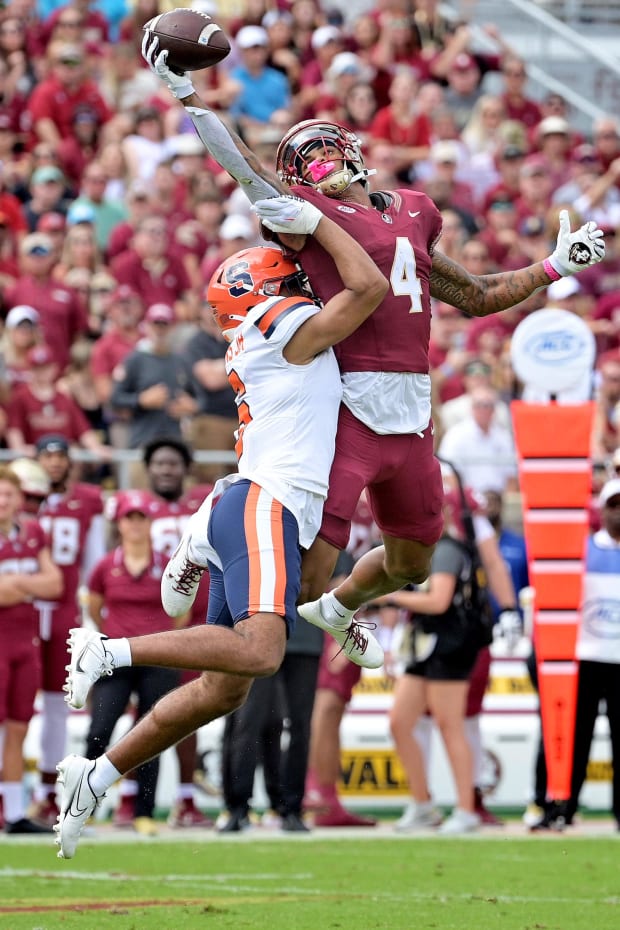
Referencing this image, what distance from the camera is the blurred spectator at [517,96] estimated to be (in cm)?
1898

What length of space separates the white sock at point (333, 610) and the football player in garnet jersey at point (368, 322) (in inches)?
14.5

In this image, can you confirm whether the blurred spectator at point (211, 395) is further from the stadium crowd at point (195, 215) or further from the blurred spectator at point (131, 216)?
the blurred spectator at point (131, 216)

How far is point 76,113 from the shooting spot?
52.4 feet

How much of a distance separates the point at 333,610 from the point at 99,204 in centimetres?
852

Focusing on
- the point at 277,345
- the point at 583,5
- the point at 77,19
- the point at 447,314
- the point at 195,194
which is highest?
the point at 583,5

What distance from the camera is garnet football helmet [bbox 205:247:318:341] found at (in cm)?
693

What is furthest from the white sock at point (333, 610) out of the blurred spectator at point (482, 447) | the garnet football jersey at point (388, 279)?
the blurred spectator at point (482, 447)

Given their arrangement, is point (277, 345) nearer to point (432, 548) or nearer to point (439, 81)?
point (432, 548)

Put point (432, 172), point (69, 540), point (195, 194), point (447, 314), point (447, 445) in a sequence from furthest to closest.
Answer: point (432, 172) < point (195, 194) < point (447, 314) < point (447, 445) < point (69, 540)

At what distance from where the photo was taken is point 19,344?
12.7 meters

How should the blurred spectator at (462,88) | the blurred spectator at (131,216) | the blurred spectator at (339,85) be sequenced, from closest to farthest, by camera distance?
the blurred spectator at (131,216), the blurred spectator at (339,85), the blurred spectator at (462,88)

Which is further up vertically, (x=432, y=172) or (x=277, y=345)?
(x=432, y=172)

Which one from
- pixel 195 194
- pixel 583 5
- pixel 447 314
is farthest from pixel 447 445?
pixel 583 5

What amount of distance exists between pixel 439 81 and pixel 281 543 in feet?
43.7
